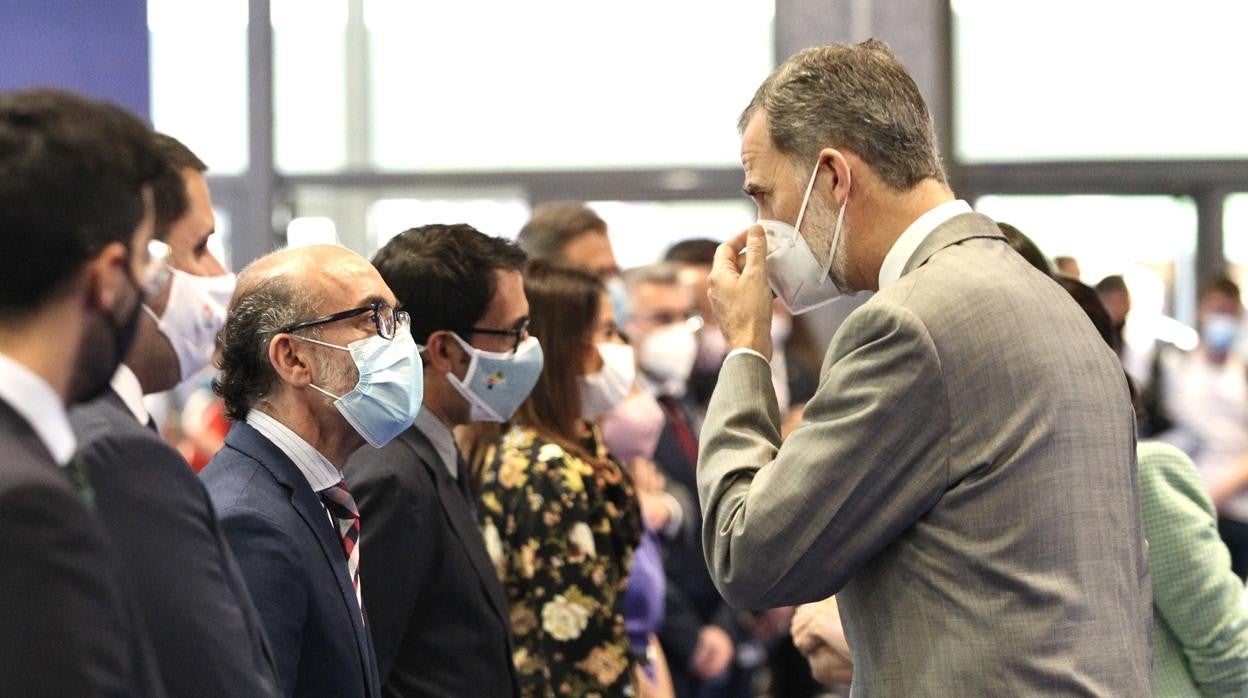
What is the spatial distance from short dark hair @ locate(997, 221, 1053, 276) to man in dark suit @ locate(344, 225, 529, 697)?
97 cm

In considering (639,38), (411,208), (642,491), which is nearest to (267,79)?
(411,208)

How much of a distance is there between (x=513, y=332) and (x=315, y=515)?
95cm

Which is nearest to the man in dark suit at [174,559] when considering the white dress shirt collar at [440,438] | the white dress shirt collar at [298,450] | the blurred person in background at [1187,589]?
the white dress shirt collar at [298,450]

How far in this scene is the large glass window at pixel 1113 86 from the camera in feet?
27.7

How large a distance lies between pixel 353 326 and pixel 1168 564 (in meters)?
1.44

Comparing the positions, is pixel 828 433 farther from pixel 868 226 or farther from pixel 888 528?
pixel 868 226

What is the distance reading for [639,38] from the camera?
880cm

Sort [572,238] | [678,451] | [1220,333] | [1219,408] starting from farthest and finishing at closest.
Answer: [1220,333], [1219,408], [678,451], [572,238]

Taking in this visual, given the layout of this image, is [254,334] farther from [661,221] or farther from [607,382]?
[661,221]

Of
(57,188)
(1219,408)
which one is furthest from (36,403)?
(1219,408)

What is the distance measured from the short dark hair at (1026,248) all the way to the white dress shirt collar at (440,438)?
1085mm

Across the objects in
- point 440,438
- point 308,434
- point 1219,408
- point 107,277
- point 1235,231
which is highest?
point 107,277

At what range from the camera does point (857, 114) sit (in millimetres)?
2127

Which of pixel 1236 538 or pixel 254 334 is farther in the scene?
pixel 1236 538
